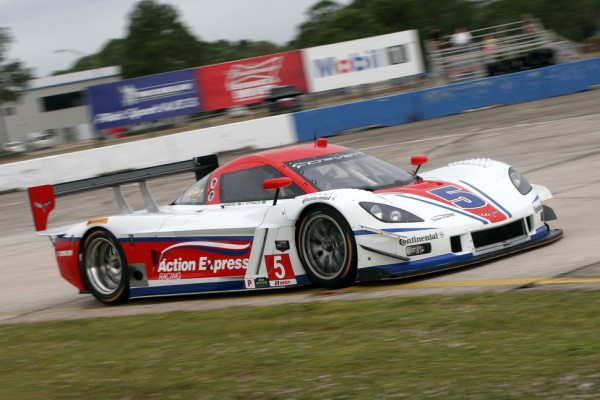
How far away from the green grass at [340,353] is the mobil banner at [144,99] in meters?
27.1

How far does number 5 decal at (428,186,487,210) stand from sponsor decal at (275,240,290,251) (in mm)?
1248

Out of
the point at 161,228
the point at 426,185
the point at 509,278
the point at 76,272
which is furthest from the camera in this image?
the point at 76,272

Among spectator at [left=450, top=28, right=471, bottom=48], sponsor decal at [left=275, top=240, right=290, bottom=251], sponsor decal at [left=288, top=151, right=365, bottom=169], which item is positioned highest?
spectator at [left=450, top=28, right=471, bottom=48]

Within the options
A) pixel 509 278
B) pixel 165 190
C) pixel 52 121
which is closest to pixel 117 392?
pixel 509 278

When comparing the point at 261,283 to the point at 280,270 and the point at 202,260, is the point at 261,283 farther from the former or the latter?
the point at 202,260

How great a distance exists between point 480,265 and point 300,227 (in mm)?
1468

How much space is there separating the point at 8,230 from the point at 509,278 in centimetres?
1245

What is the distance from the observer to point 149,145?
25078mm

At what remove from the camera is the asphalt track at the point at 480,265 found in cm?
717

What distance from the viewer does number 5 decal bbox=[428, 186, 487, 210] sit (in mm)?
7696

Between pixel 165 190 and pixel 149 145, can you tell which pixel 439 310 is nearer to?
pixel 165 190

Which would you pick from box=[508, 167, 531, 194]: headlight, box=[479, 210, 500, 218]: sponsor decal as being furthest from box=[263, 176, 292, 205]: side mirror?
box=[508, 167, 531, 194]: headlight

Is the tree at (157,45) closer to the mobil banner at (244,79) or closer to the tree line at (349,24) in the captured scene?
the tree line at (349,24)

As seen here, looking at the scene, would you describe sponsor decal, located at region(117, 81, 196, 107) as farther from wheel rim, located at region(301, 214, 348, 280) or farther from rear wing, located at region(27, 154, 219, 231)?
wheel rim, located at region(301, 214, 348, 280)
